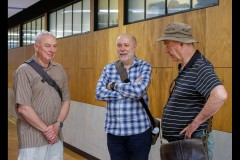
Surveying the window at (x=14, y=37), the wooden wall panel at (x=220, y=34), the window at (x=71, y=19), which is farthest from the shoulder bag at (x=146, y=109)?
the window at (x=14, y=37)

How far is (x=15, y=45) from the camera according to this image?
1077cm

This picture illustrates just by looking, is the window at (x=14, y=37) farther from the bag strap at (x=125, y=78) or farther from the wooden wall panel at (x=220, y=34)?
the wooden wall panel at (x=220, y=34)

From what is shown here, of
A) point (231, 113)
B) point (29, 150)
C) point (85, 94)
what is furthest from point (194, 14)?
point (85, 94)

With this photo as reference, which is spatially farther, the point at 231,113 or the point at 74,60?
the point at 74,60

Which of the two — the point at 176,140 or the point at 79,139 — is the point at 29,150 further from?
the point at 79,139

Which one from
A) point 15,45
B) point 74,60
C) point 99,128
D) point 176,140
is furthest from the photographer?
point 15,45

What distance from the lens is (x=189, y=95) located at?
218 cm

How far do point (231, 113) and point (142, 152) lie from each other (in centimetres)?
76

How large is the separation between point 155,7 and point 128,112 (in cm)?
166

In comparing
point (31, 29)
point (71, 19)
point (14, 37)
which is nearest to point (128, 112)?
point (71, 19)

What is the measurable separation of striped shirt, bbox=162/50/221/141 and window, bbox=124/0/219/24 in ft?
3.78

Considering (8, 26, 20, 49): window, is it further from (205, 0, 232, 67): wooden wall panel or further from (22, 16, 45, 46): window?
(205, 0, 232, 67): wooden wall panel

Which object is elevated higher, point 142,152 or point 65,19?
point 65,19

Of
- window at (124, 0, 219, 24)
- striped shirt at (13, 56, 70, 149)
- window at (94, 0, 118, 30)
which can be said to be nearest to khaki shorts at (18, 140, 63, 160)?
striped shirt at (13, 56, 70, 149)
